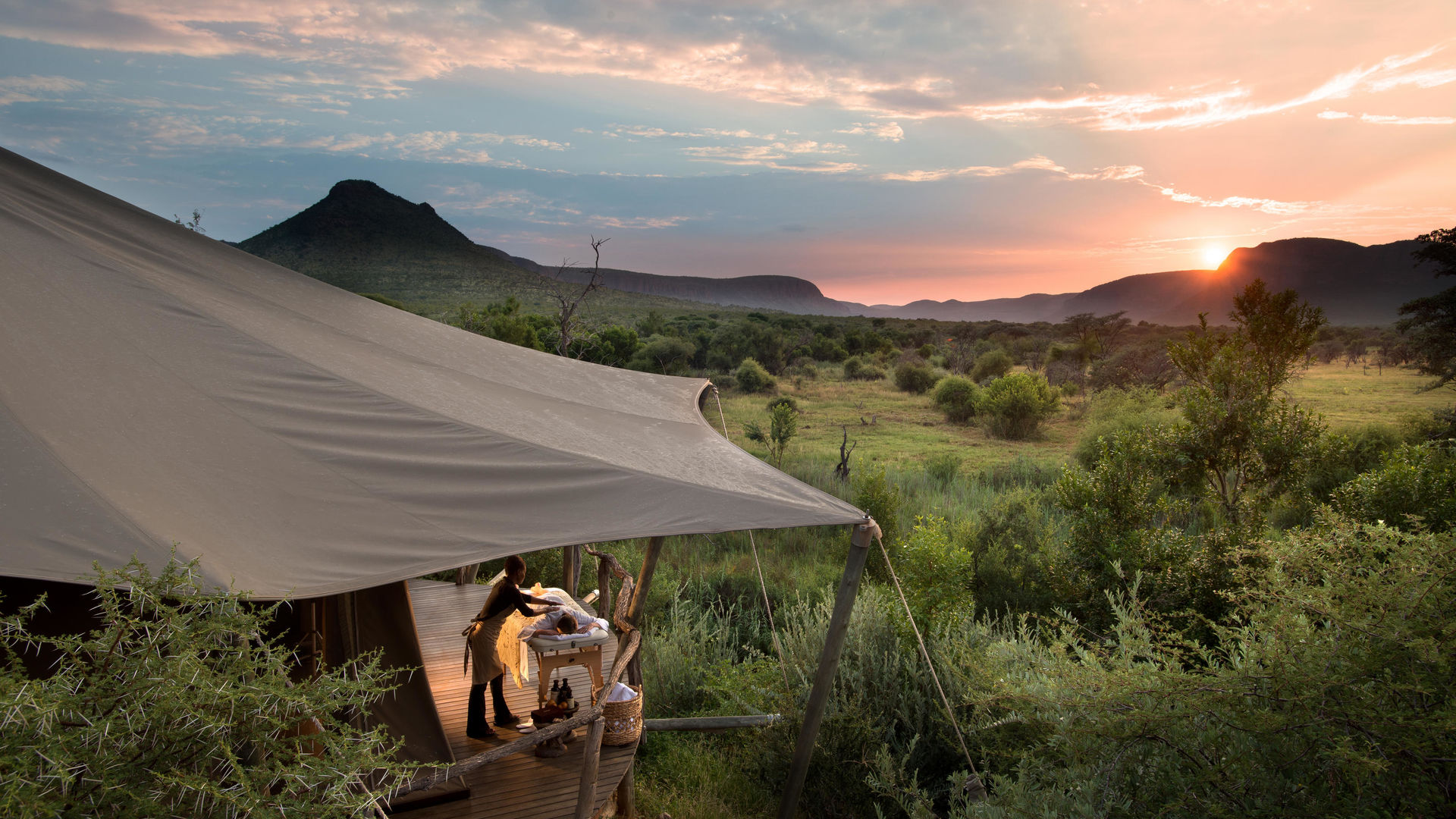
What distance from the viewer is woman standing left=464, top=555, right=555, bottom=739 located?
4.68 m

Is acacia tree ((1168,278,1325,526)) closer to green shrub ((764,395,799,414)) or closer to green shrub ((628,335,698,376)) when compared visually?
green shrub ((764,395,799,414))

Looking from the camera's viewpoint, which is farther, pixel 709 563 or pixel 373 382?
pixel 709 563

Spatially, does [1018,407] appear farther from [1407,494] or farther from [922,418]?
[1407,494]

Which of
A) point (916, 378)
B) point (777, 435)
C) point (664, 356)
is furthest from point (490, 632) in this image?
point (916, 378)

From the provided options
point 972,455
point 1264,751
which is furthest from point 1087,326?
point 1264,751

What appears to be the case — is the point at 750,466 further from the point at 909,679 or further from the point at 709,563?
the point at 709,563

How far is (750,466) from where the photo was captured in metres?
4.80

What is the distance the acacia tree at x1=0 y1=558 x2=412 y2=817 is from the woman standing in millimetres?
2445

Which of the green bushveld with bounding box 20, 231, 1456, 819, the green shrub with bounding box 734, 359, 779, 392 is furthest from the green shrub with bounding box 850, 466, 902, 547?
the green shrub with bounding box 734, 359, 779, 392

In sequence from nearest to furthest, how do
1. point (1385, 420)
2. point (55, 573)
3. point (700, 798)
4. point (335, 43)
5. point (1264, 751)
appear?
point (55, 573), point (1264, 751), point (700, 798), point (335, 43), point (1385, 420)

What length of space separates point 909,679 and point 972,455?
14.1 meters

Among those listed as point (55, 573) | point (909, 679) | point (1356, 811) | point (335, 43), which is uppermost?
point (335, 43)

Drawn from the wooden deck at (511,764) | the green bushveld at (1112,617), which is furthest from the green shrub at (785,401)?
the wooden deck at (511,764)

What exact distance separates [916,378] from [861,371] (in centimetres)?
407
